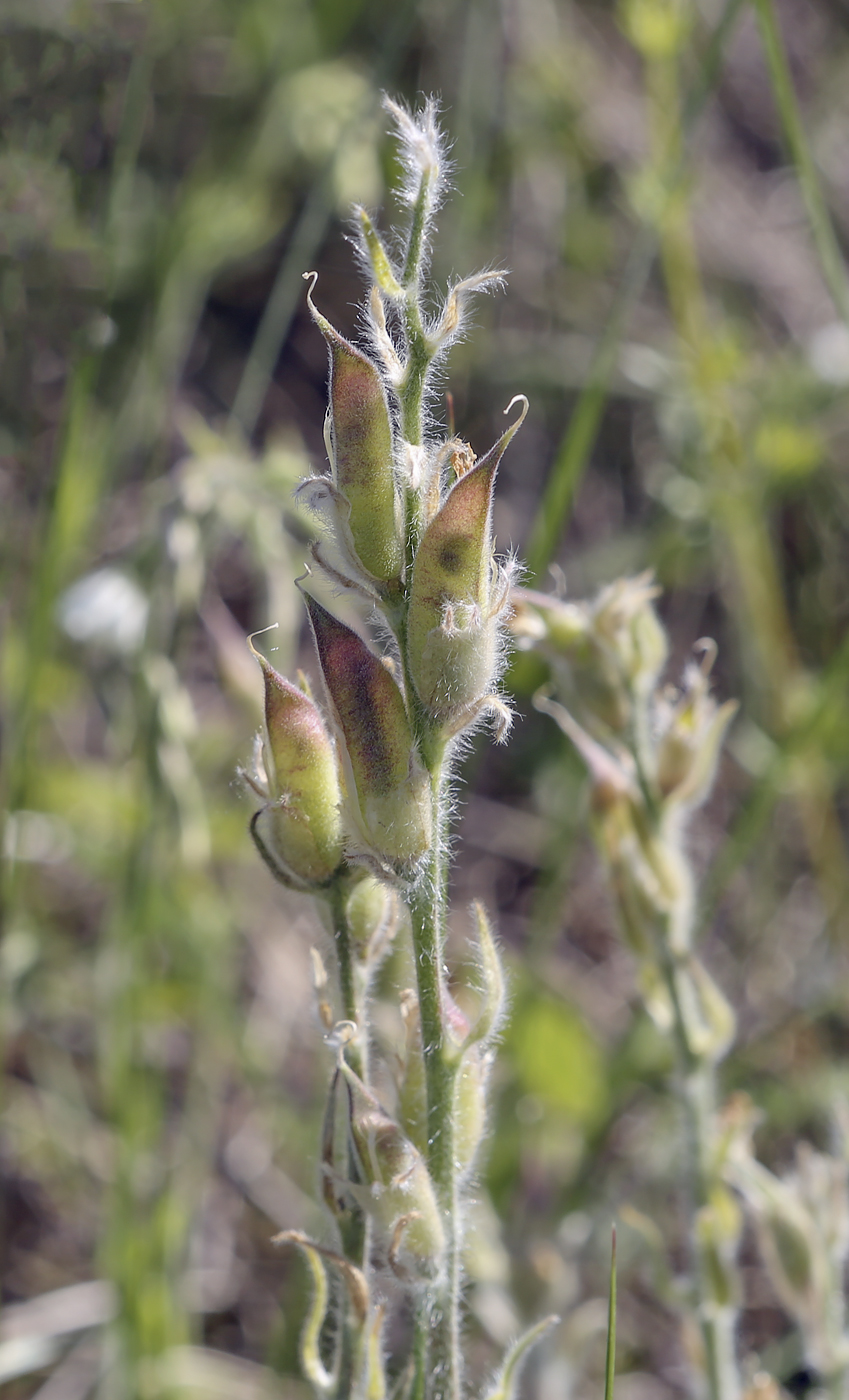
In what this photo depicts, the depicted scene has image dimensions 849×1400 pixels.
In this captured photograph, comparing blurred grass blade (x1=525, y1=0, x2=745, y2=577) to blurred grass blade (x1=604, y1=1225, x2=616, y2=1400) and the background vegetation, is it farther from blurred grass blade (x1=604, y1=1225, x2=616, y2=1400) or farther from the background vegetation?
blurred grass blade (x1=604, y1=1225, x2=616, y2=1400)

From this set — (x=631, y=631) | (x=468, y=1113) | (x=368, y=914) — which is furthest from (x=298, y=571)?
(x=468, y=1113)

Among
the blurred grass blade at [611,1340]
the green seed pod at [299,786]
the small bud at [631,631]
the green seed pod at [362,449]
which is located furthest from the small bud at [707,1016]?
the green seed pod at [362,449]

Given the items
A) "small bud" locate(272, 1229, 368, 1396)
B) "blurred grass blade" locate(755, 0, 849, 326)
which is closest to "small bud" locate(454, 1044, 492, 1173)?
"small bud" locate(272, 1229, 368, 1396)

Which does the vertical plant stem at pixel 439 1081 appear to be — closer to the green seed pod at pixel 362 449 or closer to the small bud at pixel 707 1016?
the green seed pod at pixel 362 449

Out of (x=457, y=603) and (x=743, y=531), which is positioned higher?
(x=743, y=531)

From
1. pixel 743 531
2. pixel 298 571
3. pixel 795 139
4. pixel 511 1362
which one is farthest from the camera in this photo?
pixel 743 531

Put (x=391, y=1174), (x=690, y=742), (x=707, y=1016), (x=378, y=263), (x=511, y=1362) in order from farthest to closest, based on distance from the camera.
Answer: (x=707, y=1016) < (x=690, y=742) < (x=511, y=1362) < (x=391, y=1174) < (x=378, y=263)

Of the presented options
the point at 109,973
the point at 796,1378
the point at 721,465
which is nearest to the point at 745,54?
the point at 721,465

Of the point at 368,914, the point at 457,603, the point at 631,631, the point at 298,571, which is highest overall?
the point at 298,571

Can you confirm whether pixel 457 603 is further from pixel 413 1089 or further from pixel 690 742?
pixel 690 742
